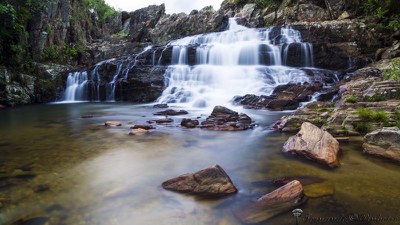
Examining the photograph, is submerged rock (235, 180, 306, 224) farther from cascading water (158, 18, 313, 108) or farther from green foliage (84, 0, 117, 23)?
green foliage (84, 0, 117, 23)

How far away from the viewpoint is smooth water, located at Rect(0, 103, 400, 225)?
4031 millimetres

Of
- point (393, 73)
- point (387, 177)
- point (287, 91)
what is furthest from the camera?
point (287, 91)

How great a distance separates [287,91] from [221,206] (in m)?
12.9

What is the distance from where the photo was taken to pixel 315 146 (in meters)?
6.24

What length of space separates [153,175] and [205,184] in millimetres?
1331

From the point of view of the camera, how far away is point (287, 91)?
16.1m

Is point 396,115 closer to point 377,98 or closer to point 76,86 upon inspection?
point 377,98

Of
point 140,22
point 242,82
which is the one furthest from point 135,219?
point 140,22

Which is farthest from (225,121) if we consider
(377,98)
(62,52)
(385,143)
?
(62,52)

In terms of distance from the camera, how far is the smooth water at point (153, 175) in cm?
403

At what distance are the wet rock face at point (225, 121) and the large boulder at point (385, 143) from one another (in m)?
4.07

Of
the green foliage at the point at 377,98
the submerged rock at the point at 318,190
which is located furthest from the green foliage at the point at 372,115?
the submerged rock at the point at 318,190

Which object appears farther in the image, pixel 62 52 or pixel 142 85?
pixel 62 52

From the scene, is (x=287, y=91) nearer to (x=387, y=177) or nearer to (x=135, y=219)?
(x=387, y=177)
